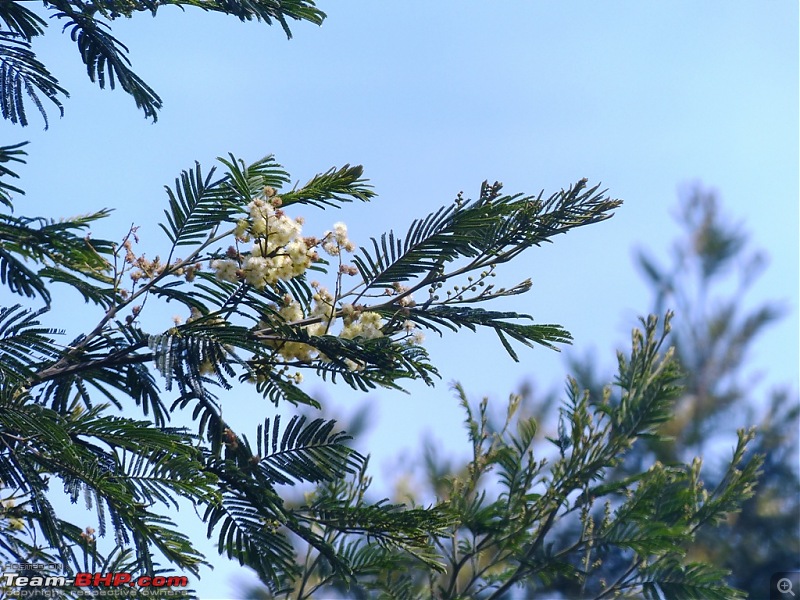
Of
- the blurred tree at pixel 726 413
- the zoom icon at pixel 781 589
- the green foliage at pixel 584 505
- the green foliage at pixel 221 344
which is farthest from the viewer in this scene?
the blurred tree at pixel 726 413

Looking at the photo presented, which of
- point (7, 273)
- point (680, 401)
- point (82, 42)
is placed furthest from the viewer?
point (680, 401)

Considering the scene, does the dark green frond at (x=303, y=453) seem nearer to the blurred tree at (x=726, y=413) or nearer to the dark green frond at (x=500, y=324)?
the dark green frond at (x=500, y=324)

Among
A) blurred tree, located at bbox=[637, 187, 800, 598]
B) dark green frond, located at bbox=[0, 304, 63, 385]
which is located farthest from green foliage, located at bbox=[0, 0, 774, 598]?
blurred tree, located at bbox=[637, 187, 800, 598]

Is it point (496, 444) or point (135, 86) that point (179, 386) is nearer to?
point (135, 86)

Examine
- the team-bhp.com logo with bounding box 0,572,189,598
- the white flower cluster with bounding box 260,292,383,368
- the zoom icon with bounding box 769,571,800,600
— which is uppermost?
the white flower cluster with bounding box 260,292,383,368

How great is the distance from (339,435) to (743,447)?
8.42ft

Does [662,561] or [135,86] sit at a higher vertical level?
[135,86]

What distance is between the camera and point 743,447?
4.27m

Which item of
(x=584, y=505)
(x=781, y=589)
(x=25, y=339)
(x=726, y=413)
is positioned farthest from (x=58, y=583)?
(x=726, y=413)

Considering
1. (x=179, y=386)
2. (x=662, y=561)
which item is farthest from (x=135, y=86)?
(x=662, y=561)

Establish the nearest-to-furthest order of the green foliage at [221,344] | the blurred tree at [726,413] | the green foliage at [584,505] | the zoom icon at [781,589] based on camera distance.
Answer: the green foliage at [221,344], the green foliage at [584,505], the zoom icon at [781,589], the blurred tree at [726,413]

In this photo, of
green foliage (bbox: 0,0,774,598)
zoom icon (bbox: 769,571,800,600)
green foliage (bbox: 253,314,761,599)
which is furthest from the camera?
zoom icon (bbox: 769,571,800,600)

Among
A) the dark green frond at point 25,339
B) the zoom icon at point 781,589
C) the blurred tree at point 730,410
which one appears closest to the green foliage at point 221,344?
the dark green frond at point 25,339

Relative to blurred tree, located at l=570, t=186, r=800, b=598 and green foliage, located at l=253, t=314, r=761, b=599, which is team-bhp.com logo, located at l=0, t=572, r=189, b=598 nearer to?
green foliage, located at l=253, t=314, r=761, b=599
